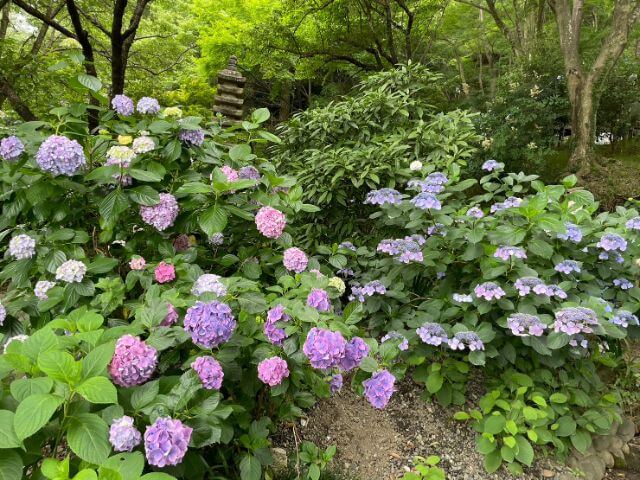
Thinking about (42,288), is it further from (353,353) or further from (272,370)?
(353,353)

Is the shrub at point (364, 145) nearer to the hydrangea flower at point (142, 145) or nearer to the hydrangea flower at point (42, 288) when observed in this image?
the hydrangea flower at point (142, 145)

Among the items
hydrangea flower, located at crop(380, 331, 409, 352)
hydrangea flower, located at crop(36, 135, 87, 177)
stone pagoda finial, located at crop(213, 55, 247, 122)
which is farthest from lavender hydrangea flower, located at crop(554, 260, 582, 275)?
stone pagoda finial, located at crop(213, 55, 247, 122)

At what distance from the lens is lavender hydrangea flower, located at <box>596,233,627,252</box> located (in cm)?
204

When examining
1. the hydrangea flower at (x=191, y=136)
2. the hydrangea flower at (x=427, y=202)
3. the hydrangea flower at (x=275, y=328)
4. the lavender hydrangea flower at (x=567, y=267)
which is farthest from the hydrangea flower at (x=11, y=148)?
the lavender hydrangea flower at (x=567, y=267)

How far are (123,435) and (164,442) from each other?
0.28 feet

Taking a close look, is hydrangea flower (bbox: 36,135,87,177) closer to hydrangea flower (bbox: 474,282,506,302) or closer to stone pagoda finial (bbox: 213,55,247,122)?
hydrangea flower (bbox: 474,282,506,302)

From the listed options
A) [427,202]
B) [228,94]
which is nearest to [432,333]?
[427,202]

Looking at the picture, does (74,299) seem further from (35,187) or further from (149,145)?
(149,145)

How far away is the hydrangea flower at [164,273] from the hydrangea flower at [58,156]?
473mm

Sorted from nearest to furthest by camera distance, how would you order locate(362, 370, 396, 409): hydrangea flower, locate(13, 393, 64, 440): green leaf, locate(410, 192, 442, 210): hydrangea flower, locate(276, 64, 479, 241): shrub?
locate(13, 393, 64, 440): green leaf < locate(362, 370, 396, 409): hydrangea flower < locate(410, 192, 442, 210): hydrangea flower < locate(276, 64, 479, 241): shrub

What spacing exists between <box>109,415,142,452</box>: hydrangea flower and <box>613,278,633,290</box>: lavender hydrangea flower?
2343 millimetres

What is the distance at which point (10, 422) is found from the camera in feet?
2.69

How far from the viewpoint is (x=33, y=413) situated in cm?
80

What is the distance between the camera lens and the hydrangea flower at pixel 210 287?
1.27 meters
